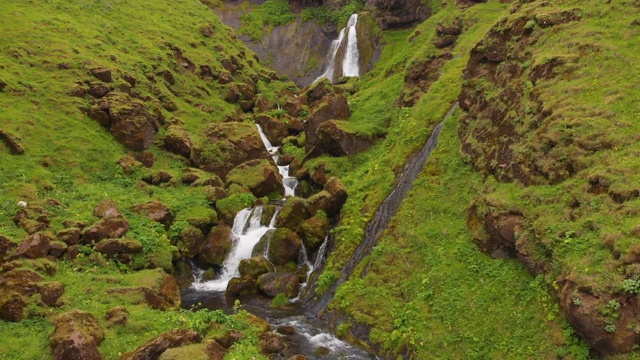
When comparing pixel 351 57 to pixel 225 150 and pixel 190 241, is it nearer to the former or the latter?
pixel 225 150

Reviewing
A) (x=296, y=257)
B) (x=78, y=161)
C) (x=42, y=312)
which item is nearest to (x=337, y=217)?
(x=296, y=257)

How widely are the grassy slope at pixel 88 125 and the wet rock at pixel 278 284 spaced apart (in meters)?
4.75

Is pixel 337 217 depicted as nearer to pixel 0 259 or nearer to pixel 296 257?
pixel 296 257

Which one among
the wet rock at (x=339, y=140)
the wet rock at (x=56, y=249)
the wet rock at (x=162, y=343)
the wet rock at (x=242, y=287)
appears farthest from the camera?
the wet rock at (x=339, y=140)

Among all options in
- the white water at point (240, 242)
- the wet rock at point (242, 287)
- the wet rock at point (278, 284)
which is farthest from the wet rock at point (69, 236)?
the wet rock at point (278, 284)

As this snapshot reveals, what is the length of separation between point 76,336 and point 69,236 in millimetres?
9547

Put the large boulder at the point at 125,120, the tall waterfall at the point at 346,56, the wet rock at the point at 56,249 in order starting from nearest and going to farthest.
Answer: the wet rock at the point at 56,249
the large boulder at the point at 125,120
the tall waterfall at the point at 346,56

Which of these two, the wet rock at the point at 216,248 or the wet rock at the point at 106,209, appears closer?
the wet rock at the point at 106,209

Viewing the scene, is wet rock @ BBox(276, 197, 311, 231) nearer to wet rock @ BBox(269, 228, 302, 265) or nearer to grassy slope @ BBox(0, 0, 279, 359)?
wet rock @ BBox(269, 228, 302, 265)

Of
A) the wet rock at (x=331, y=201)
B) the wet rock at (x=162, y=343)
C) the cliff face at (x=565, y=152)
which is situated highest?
the cliff face at (x=565, y=152)

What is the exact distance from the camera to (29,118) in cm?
3416

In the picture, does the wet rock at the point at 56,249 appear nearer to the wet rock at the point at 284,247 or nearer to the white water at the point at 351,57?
the wet rock at the point at 284,247

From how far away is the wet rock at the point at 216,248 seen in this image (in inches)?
1115

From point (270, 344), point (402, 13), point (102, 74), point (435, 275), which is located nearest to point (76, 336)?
point (270, 344)
